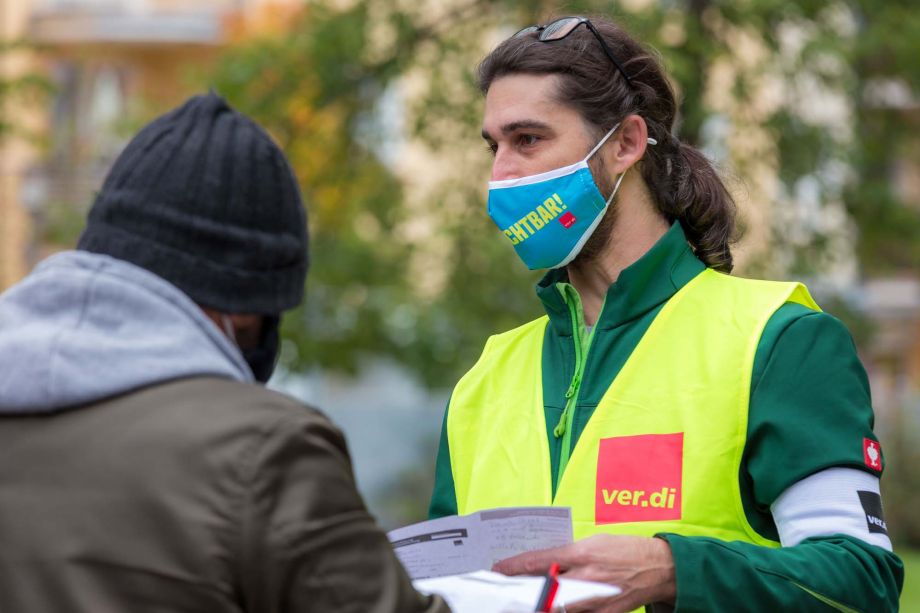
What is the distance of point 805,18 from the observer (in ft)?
32.2

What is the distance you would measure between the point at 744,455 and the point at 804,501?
14 cm

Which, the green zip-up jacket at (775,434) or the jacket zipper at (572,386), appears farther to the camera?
the jacket zipper at (572,386)

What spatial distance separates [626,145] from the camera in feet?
9.77

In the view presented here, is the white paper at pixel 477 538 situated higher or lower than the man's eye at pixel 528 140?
lower

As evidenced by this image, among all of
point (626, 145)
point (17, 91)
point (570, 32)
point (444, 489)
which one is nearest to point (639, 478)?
point (444, 489)

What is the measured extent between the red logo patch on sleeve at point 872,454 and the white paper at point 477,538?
593 mm

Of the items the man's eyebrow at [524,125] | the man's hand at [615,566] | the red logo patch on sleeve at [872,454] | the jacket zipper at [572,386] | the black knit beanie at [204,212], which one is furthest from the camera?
the man's eyebrow at [524,125]

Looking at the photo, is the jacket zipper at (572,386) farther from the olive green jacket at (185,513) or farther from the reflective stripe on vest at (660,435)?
the olive green jacket at (185,513)

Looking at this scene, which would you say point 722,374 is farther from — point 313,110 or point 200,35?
point 200,35

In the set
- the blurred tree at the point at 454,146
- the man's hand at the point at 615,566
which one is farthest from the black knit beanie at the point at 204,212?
the blurred tree at the point at 454,146

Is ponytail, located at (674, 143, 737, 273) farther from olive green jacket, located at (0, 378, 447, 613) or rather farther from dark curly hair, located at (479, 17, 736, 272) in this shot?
olive green jacket, located at (0, 378, 447, 613)

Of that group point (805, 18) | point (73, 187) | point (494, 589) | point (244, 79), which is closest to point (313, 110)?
point (244, 79)

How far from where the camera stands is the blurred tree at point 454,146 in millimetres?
10211

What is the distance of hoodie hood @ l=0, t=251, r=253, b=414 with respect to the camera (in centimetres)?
174
